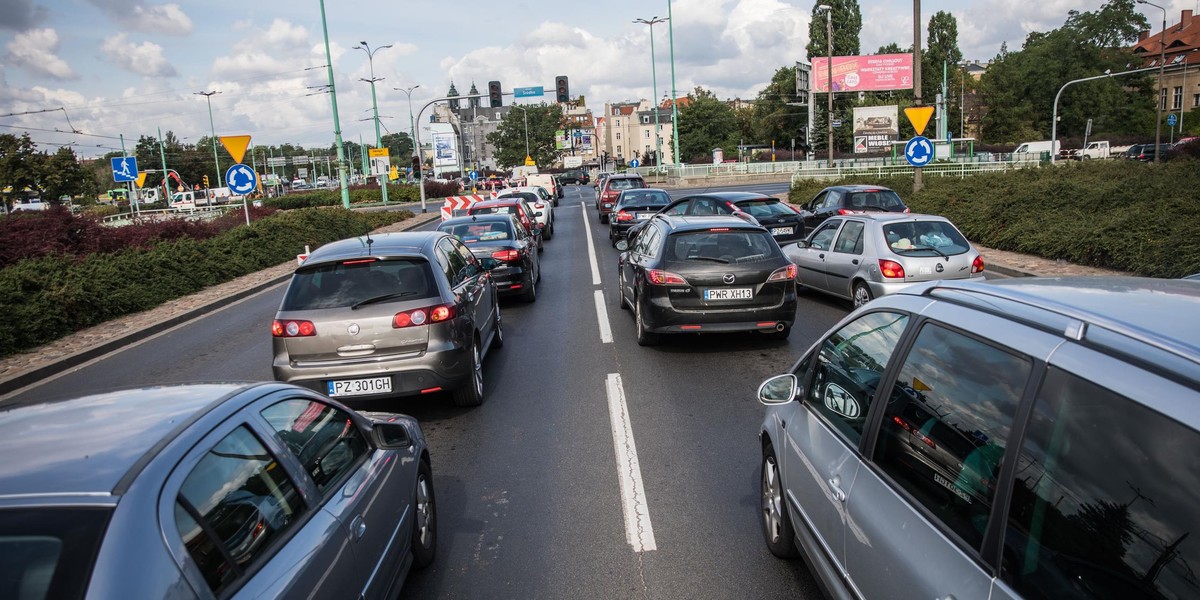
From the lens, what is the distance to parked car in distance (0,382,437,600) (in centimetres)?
195

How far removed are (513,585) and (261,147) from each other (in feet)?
568

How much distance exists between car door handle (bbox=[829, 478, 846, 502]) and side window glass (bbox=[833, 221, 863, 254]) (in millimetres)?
8527

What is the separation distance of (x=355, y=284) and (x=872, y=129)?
231ft

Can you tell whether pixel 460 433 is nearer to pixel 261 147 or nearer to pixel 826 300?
pixel 826 300

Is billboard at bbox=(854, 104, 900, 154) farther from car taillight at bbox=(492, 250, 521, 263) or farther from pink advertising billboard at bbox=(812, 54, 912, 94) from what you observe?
car taillight at bbox=(492, 250, 521, 263)

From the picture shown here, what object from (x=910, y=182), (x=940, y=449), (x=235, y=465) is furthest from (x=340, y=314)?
(x=910, y=182)

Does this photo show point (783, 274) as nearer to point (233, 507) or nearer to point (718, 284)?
point (718, 284)

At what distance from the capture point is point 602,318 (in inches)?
478

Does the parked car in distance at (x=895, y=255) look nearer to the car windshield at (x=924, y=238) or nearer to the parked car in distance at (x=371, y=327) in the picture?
the car windshield at (x=924, y=238)

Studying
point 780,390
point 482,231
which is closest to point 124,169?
point 482,231

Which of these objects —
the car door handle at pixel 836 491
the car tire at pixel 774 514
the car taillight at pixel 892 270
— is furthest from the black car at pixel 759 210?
the car door handle at pixel 836 491

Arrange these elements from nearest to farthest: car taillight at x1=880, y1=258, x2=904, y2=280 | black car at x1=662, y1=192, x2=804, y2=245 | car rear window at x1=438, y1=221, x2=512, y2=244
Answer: car taillight at x1=880, y1=258, x2=904, y2=280 < car rear window at x1=438, y1=221, x2=512, y2=244 < black car at x1=662, y1=192, x2=804, y2=245

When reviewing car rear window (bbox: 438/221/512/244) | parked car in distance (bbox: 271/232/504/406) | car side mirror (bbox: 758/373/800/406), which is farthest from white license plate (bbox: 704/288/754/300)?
car rear window (bbox: 438/221/512/244)

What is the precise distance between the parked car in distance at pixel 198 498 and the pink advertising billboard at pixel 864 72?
78940 millimetres
